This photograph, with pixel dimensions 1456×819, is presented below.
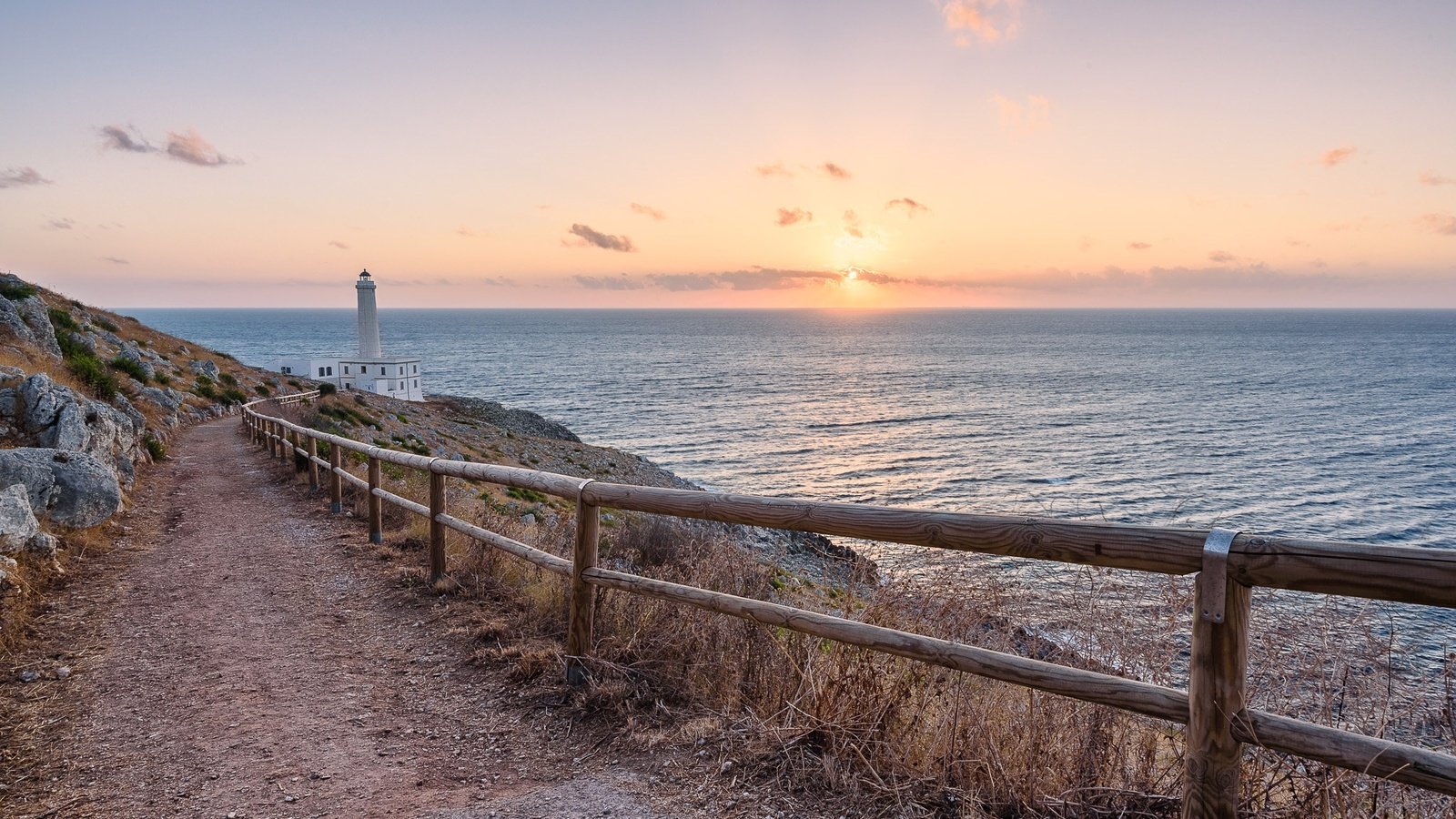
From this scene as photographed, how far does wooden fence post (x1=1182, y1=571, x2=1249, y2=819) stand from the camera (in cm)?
257

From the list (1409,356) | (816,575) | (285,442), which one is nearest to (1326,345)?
(1409,356)

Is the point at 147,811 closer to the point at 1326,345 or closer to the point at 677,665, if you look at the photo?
the point at 677,665

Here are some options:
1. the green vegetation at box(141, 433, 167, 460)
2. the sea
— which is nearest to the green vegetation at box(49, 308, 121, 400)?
the green vegetation at box(141, 433, 167, 460)

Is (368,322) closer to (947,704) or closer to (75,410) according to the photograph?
(75,410)

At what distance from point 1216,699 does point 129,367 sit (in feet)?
95.0

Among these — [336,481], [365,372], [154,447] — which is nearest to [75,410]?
[336,481]

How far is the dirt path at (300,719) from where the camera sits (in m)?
3.91

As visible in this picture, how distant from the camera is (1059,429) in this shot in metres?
53.2

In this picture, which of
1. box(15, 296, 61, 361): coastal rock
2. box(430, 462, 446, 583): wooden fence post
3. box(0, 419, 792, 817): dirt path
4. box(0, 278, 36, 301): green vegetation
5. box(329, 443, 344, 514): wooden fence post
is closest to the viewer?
box(0, 419, 792, 817): dirt path

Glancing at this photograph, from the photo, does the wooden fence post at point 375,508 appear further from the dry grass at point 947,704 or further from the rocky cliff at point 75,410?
the dry grass at point 947,704

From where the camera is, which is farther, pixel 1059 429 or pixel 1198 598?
pixel 1059 429

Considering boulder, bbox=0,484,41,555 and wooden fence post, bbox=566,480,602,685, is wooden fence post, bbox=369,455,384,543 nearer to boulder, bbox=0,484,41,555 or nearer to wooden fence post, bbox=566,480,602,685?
boulder, bbox=0,484,41,555

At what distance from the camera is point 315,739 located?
4582 millimetres

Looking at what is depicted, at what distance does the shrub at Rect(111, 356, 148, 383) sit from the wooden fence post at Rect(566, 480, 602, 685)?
81.8 ft
